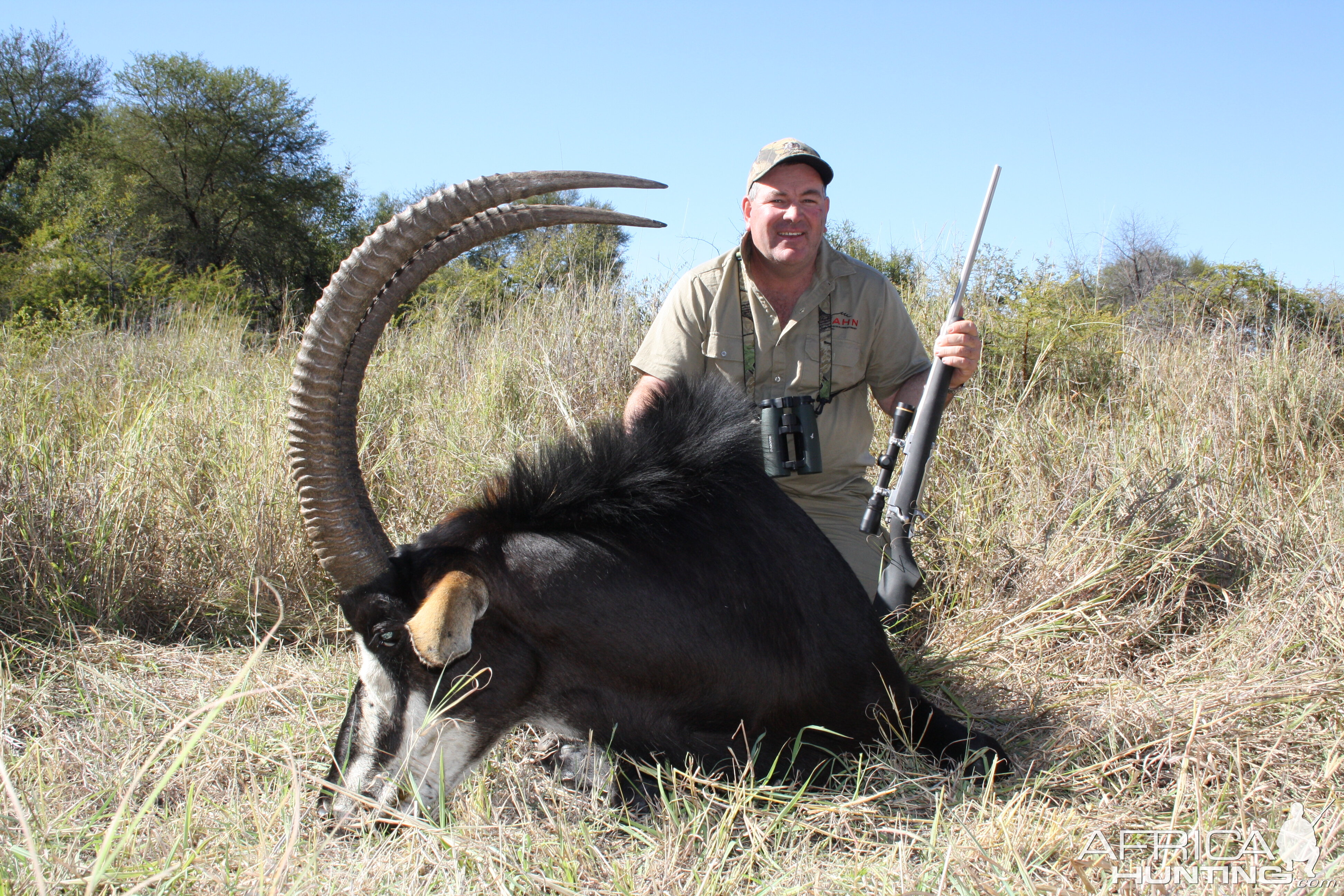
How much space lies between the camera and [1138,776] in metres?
2.37

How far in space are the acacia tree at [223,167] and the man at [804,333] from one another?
18882 millimetres

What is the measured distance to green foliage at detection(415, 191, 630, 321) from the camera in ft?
22.5

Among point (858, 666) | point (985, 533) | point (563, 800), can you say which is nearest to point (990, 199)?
point (985, 533)

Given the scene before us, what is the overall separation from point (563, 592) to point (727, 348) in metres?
1.92

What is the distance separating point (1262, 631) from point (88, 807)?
12.3 ft

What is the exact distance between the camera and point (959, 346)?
3242mm

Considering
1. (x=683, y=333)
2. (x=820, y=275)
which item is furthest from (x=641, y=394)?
(x=820, y=275)

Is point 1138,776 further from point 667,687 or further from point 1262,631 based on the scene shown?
point 667,687

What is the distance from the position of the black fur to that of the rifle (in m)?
0.70

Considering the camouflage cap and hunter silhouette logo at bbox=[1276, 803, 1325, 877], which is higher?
the camouflage cap

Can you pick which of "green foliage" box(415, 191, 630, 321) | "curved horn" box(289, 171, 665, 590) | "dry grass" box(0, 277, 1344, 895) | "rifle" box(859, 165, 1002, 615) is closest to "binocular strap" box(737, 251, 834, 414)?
"rifle" box(859, 165, 1002, 615)

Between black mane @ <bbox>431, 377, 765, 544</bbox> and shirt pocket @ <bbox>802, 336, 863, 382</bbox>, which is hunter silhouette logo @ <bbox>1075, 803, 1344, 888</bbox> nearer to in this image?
black mane @ <bbox>431, 377, 765, 544</bbox>

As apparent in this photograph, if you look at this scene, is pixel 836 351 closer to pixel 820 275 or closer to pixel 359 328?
pixel 820 275

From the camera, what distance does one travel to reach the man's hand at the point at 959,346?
10.6 feet
